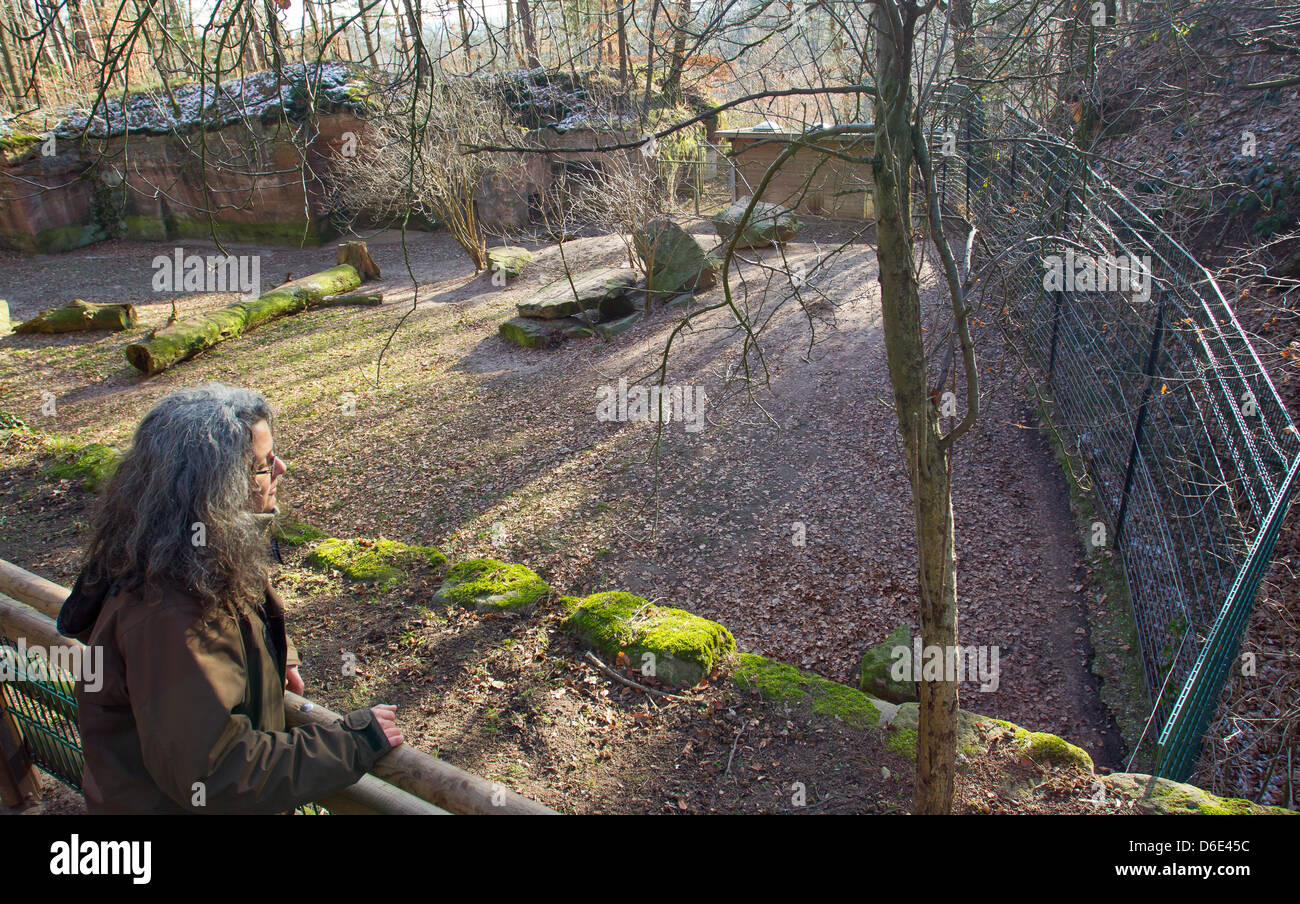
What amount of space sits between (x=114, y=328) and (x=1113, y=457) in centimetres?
1493

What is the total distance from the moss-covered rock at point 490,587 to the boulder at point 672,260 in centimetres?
721

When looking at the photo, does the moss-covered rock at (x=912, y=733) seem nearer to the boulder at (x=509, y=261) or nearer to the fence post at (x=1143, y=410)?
the fence post at (x=1143, y=410)

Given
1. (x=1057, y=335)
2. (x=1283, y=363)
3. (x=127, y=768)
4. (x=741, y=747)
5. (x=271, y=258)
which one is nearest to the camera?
(x=127, y=768)

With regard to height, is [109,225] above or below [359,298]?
above

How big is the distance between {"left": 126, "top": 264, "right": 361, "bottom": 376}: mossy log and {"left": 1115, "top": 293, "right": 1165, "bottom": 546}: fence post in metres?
12.2

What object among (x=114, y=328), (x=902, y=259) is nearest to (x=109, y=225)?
(x=114, y=328)

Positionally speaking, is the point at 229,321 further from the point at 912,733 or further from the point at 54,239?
the point at 912,733

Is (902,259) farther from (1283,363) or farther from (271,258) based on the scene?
(271,258)

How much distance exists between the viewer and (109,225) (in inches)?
798

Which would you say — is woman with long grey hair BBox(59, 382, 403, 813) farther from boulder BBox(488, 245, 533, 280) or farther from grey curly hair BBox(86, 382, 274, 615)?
boulder BBox(488, 245, 533, 280)

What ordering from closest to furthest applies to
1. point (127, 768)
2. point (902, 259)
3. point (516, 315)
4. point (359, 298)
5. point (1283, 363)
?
point (127, 768), point (902, 259), point (1283, 363), point (516, 315), point (359, 298)

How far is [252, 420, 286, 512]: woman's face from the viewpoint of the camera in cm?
224

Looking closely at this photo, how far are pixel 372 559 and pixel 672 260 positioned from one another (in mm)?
7720

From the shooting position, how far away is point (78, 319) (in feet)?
44.8
